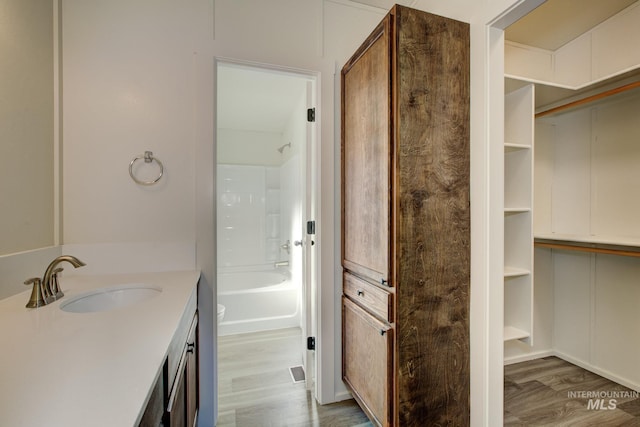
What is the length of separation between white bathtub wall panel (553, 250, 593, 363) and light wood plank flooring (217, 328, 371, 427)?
1.91 metres

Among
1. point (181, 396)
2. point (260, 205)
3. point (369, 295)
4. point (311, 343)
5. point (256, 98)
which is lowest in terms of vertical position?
point (311, 343)

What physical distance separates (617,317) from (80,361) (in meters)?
3.06

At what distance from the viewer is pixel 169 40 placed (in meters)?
1.55

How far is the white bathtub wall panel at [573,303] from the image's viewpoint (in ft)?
7.21

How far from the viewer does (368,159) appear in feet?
4.75

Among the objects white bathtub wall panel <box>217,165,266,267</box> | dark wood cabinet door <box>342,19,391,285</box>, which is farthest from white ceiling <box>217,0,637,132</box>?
white bathtub wall panel <box>217,165,266,267</box>

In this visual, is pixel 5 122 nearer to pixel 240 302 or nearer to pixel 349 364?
pixel 349 364

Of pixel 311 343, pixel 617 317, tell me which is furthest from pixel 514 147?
pixel 311 343

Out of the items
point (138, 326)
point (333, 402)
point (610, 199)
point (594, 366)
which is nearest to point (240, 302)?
point (333, 402)

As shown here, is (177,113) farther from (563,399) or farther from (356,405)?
(563,399)

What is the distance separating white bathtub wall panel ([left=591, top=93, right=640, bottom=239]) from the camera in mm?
1941

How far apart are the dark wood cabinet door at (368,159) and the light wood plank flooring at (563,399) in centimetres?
143

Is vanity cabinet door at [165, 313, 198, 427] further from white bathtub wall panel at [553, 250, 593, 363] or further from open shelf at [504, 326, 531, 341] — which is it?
white bathtub wall panel at [553, 250, 593, 363]

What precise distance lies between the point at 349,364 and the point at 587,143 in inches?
98.8
